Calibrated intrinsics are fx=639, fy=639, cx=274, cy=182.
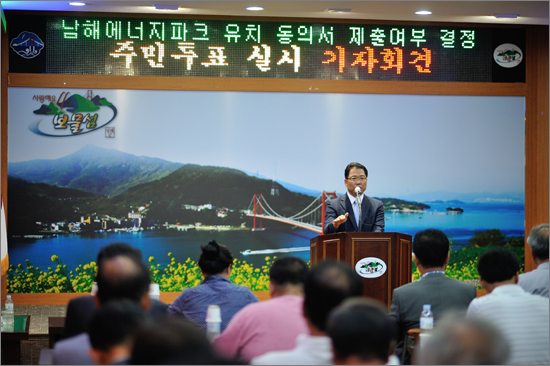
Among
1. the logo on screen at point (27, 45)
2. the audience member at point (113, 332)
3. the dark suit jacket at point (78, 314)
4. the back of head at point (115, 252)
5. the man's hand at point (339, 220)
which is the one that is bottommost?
the dark suit jacket at point (78, 314)

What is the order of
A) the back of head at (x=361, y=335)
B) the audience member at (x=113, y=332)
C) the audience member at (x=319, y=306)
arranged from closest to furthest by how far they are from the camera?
the back of head at (x=361, y=335), the audience member at (x=113, y=332), the audience member at (x=319, y=306)

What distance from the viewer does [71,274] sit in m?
6.04

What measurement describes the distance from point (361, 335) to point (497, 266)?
1.52 m

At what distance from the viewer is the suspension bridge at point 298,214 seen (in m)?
6.29

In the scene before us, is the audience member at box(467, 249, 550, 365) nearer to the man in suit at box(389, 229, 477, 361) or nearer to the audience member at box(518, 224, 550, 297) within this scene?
the man in suit at box(389, 229, 477, 361)

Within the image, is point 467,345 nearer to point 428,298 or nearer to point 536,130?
point 428,298

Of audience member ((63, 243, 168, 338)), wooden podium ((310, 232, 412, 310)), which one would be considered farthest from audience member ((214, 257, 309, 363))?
wooden podium ((310, 232, 412, 310))

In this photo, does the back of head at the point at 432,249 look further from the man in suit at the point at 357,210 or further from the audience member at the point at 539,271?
the man in suit at the point at 357,210

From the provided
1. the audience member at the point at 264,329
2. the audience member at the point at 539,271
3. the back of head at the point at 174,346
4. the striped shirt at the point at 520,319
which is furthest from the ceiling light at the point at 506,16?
the back of head at the point at 174,346

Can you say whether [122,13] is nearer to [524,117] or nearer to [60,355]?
[524,117]

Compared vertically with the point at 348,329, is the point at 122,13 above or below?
above

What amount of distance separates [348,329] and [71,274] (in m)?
4.91

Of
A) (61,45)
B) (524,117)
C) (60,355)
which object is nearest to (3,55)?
(61,45)

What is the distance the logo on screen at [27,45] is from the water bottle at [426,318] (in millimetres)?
4582
